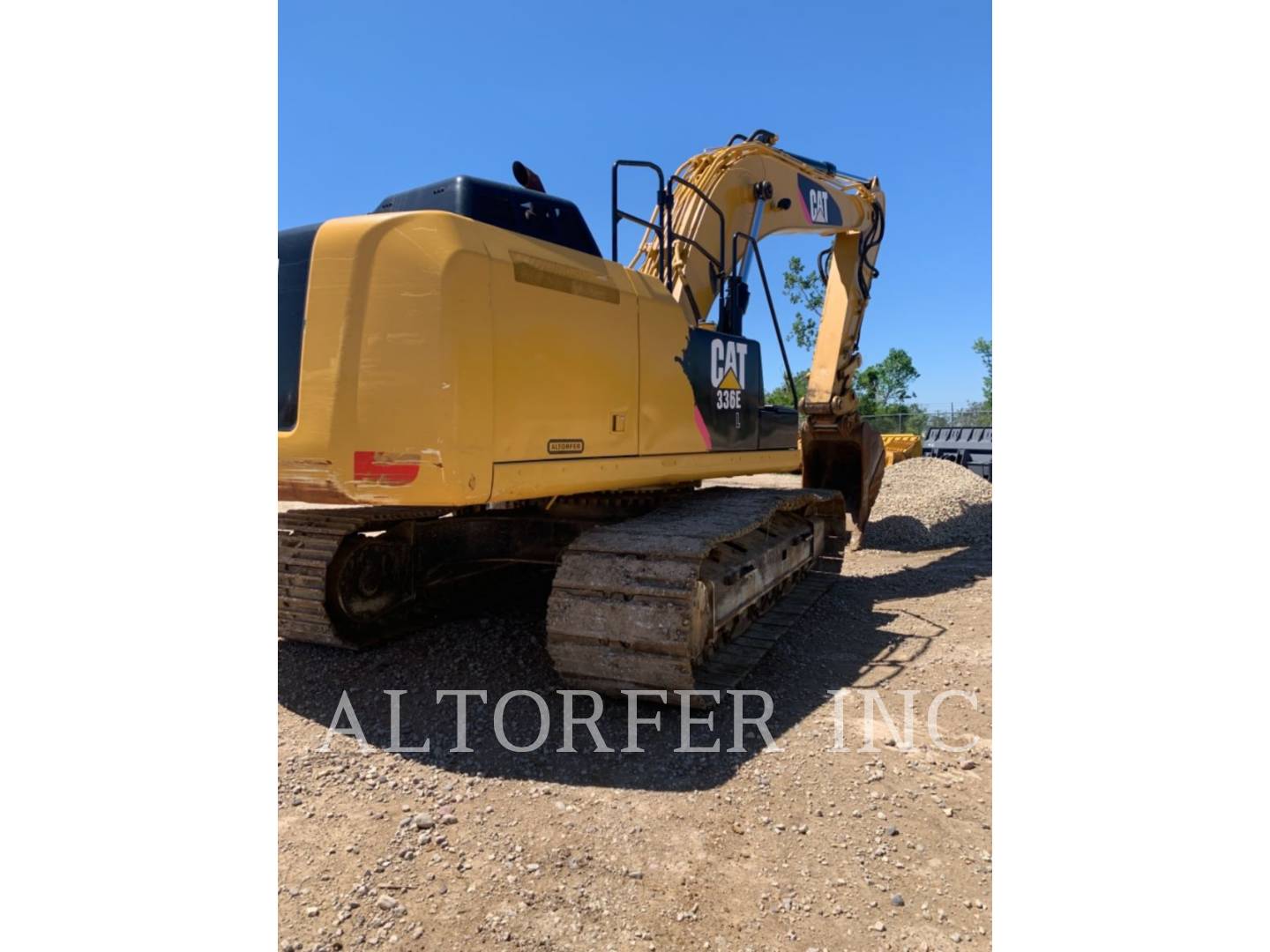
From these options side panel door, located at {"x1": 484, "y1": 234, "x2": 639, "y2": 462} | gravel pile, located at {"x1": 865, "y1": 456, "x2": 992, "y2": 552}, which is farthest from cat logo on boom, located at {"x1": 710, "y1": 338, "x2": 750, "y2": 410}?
gravel pile, located at {"x1": 865, "y1": 456, "x2": 992, "y2": 552}

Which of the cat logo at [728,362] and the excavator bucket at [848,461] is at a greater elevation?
the cat logo at [728,362]

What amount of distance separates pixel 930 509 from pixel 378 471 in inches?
322

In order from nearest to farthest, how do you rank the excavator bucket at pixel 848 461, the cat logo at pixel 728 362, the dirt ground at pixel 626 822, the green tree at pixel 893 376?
1. the dirt ground at pixel 626 822
2. the cat logo at pixel 728 362
3. the excavator bucket at pixel 848 461
4. the green tree at pixel 893 376

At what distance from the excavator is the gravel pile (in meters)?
3.02

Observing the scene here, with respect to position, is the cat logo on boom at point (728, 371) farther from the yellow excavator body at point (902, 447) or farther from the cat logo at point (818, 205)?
the yellow excavator body at point (902, 447)

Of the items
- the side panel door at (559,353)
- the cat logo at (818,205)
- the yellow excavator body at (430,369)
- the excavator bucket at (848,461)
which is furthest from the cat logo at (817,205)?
the yellow excavator body at (430,369)

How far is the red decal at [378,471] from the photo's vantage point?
10.5 feet

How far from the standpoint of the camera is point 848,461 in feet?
28.6

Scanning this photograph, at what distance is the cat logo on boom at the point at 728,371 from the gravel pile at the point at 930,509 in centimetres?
454

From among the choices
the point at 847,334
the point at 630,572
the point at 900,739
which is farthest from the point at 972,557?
the point at 630,572

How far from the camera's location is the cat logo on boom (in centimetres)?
509

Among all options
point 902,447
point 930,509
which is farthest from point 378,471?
point 902,447

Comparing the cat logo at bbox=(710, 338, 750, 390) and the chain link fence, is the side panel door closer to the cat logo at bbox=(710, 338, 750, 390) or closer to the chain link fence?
the cat logo at bbox=(710, 338, 750, 390)

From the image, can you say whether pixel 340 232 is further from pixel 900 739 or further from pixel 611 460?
pixel 900 739
